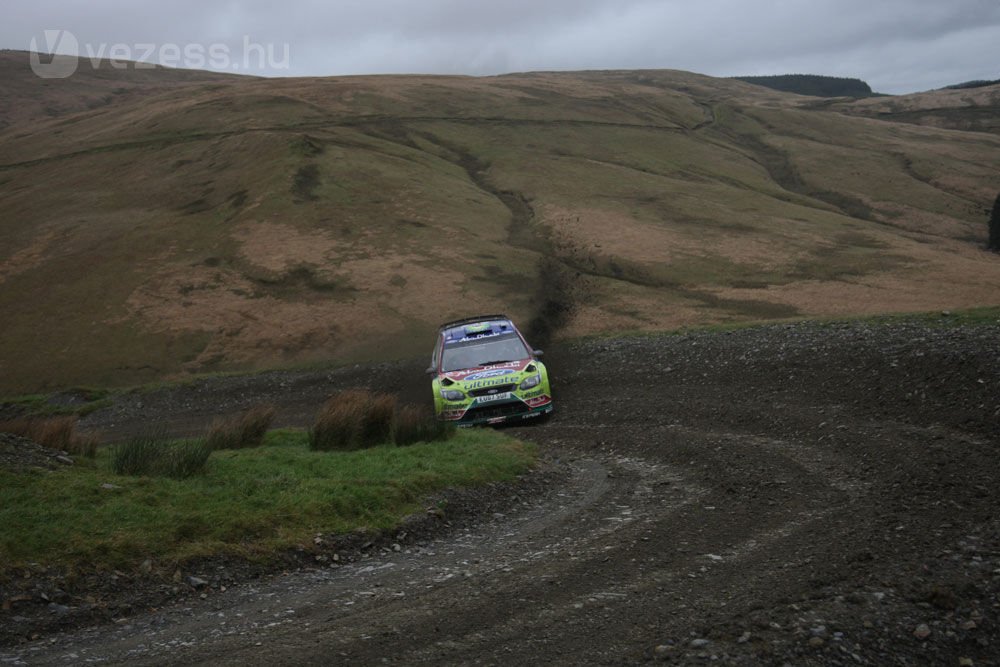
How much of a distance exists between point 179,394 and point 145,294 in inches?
428

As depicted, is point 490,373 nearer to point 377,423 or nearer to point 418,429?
point 418,429

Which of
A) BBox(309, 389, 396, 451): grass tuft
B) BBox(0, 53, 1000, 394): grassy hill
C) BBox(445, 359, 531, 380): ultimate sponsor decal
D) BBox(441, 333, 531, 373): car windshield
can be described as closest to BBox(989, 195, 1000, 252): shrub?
BBox(0, 53, 1000, 394): grassy hill

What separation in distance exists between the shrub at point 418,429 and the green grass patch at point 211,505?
6.91 ft

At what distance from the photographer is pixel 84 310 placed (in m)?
33.9

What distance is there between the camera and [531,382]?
17.0 meters

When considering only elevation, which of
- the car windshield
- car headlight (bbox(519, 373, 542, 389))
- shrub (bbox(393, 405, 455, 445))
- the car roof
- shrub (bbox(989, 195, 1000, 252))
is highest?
shrub (bbox(989, 195, 1000, 252))

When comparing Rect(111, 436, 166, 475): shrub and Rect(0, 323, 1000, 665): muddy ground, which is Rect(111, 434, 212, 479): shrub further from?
Rect(0, 323, 1000, 665): muddy ground

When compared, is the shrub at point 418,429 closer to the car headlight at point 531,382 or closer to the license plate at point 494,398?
the license plate at point 494,398

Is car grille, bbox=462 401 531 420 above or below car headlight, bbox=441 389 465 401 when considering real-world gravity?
below

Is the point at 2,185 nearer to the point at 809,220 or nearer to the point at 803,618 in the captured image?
the point at 809,220

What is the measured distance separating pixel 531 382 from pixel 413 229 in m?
27.0

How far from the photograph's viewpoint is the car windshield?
17.7 meters

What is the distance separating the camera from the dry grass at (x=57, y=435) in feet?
35.7

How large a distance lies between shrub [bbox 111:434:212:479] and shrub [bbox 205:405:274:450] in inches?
117
